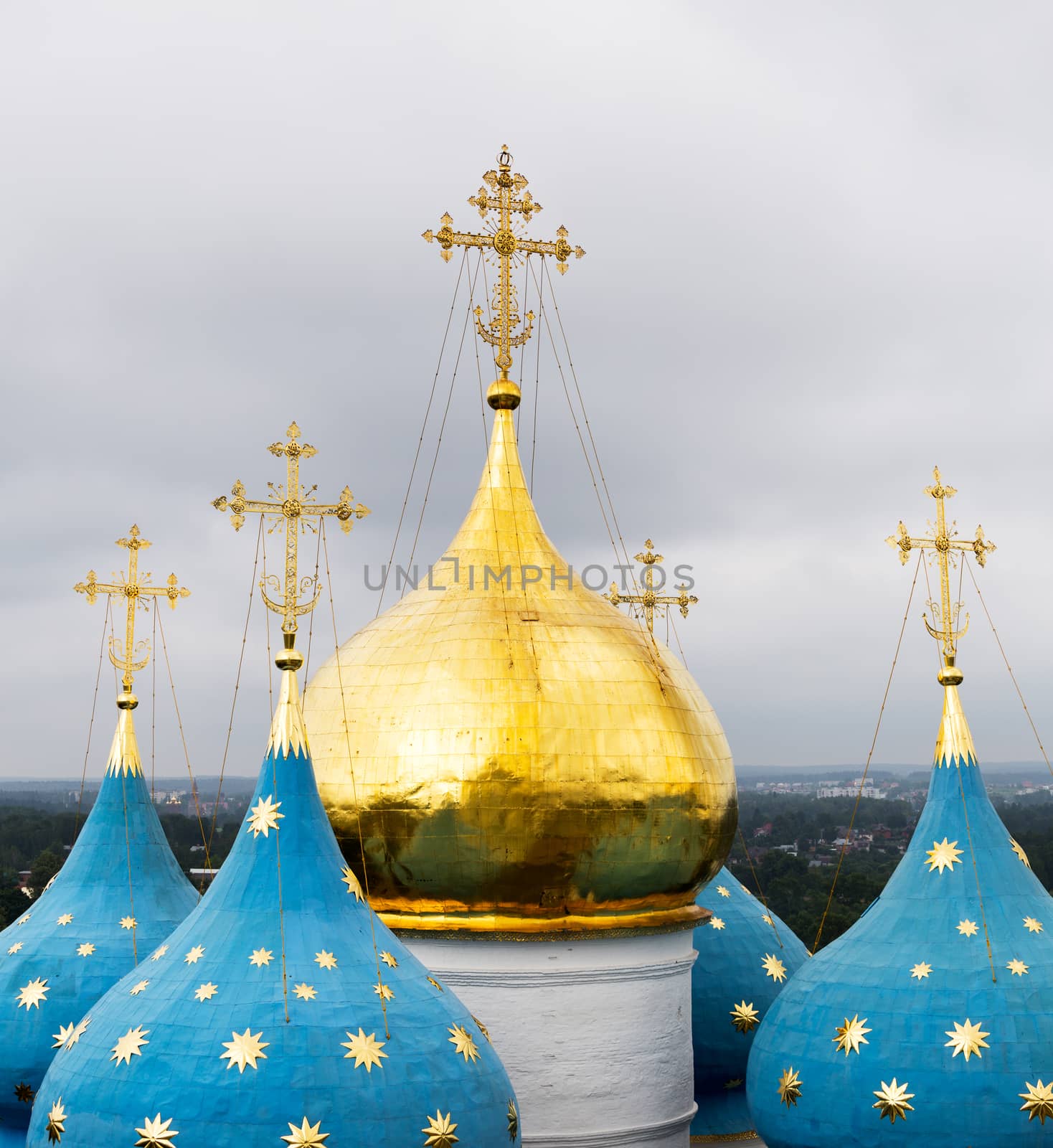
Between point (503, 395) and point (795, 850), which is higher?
point (503, 395)

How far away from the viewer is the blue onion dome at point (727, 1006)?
21266 millimetres

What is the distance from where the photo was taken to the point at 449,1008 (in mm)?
15836

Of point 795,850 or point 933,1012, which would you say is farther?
point 795,850

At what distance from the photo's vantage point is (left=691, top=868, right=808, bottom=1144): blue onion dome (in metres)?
21.3

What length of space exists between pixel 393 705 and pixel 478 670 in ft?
3.14

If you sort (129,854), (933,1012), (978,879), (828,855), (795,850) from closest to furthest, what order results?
(933,1012)
(978,879)
(129,854)
(795,850)
(828,855)

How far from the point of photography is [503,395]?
2141cm

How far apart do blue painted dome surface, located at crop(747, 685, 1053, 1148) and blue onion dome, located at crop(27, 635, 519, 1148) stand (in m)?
3.54

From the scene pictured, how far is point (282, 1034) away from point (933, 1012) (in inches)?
256

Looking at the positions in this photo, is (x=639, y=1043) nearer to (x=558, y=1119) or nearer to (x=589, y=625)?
(x=558, y=1119)

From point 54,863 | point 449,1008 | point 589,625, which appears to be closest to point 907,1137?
point 449,1008

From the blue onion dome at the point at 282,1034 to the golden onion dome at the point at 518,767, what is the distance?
78.9 inches

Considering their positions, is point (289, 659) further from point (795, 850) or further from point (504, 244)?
point (795, 850)

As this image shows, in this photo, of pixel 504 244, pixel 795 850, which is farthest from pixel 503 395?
pixel 795 850
